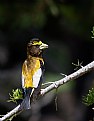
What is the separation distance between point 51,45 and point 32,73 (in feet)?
17.9

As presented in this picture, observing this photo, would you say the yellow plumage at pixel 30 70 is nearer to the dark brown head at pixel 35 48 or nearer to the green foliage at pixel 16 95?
the dark brown head at pixel 35 48

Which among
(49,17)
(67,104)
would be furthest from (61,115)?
(49,17)

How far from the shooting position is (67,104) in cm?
1159

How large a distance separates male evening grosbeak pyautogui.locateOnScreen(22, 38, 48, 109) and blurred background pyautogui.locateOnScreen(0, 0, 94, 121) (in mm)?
4060

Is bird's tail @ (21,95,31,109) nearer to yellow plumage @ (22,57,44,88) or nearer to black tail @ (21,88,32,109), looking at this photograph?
black tail @ (21,88,32,109)

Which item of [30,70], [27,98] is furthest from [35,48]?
[27,98]

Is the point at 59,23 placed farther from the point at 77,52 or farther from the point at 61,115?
the point at 61,115

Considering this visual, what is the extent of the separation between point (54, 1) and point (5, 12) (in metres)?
0.85

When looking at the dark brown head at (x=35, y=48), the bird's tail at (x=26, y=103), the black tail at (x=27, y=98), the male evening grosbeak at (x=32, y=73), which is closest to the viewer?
the bird's tail at (x=26, y=103)

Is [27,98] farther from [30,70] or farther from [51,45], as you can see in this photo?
[51,45]

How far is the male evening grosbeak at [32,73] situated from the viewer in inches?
204

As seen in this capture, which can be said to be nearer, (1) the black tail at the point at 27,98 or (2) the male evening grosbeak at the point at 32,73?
(1) the black tail at the point at 27,98

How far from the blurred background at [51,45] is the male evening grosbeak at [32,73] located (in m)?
4.06

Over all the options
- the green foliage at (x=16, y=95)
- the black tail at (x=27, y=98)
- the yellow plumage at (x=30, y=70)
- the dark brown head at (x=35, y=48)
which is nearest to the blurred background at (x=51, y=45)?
the dark brown head at (x=35, y=48)
